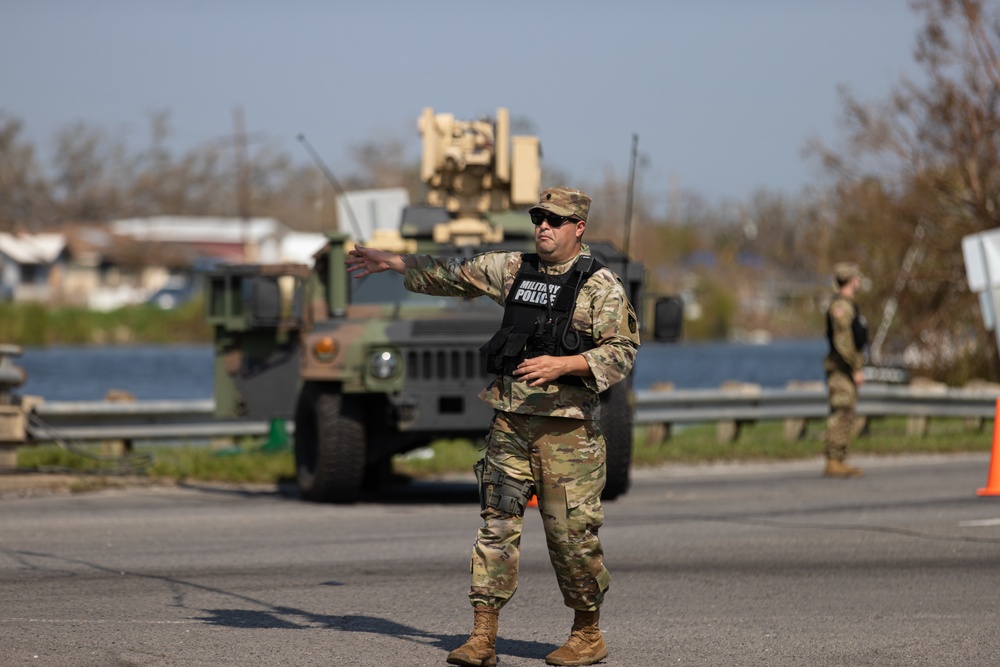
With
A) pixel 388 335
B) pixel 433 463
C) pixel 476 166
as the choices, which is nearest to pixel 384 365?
pixel 388 335

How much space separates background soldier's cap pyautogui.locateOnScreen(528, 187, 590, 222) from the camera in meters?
6.27

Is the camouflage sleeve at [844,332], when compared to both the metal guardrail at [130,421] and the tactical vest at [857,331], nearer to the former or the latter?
the tactical vest at [857,331]

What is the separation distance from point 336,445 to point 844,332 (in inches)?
192

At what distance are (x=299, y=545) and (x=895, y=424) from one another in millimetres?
14151

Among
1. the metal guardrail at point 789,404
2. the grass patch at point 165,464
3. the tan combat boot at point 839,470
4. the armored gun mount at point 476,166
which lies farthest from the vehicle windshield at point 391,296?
the metal guardrail at point 789,404

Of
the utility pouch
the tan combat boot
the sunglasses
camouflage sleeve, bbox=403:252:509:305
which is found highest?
the sunglasses

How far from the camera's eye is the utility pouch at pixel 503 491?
6.26 metres

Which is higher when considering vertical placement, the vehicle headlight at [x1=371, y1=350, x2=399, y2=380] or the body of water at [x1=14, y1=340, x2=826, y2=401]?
the vehicle headlight at [x1=371, y1=350, x2=399, y2=380]

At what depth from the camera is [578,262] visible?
6406 mm

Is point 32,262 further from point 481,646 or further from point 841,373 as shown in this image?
point 481,646

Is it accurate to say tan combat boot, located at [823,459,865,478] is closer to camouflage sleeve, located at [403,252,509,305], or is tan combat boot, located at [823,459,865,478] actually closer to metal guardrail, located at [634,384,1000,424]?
metal guardrail, located at [634,384,1000,424]

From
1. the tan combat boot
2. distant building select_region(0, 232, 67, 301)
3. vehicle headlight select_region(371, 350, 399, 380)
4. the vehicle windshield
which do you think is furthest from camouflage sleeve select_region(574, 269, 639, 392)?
distant building select_region(0, 232, 67, 301)

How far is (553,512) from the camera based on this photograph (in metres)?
6.29

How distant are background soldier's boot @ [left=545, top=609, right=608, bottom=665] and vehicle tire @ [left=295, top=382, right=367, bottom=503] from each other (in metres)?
5.96
